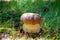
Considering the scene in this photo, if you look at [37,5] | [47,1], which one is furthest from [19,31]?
[47,1]

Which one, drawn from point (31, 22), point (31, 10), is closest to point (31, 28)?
point (31, 22)

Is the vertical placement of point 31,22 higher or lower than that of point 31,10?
lower

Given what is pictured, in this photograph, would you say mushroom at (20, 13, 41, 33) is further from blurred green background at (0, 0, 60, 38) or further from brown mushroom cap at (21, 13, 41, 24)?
blurred green background at (0, 0, 60, 38)

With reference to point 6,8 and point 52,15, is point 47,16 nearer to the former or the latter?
point 52,15

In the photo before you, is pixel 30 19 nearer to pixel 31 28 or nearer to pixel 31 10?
pixel 31 28

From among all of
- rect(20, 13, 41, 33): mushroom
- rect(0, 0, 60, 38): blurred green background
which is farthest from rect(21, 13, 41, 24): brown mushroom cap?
rect(0, 0, 60, 38): blurred green background

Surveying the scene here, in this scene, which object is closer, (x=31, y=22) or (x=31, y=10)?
(x=31, y=22)
